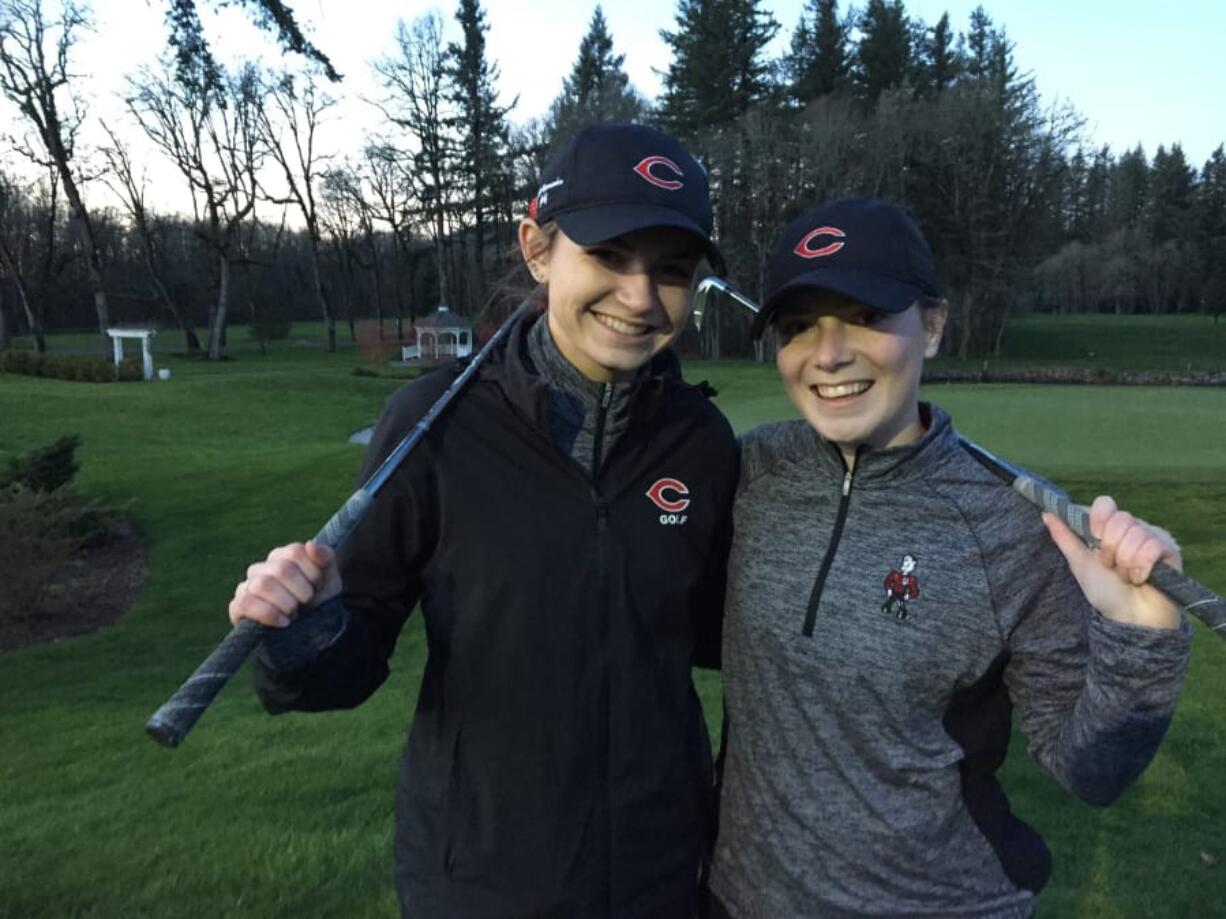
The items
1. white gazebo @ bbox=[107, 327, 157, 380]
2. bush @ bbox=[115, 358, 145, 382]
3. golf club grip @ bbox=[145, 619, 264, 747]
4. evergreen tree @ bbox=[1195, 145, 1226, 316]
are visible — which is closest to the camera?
golf club grip @ bbox=[145, 619, 264, 747]

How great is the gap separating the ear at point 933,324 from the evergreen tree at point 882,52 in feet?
169

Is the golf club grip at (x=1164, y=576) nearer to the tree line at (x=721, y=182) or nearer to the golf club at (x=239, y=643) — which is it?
the golf club at (x=239, y=643)

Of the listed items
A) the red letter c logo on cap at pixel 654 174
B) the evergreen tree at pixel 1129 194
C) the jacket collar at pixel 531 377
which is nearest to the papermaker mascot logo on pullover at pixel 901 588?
the jacket collar at pixel 531 377

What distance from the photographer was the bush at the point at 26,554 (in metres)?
8.71

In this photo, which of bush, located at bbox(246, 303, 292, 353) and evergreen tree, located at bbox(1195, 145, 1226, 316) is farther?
evergreen tree, located at bbox(1195, 145, 1226, 316)

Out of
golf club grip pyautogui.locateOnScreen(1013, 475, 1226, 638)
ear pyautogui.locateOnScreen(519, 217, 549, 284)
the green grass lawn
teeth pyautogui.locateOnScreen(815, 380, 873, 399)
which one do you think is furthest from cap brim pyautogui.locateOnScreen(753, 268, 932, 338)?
the green grass lawn

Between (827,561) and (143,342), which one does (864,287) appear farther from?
(143,342)

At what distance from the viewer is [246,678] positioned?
7156mm

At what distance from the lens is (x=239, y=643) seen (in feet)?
4.49

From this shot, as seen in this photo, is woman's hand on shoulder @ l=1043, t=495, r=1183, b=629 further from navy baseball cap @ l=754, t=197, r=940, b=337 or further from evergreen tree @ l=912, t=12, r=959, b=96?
evergreen tree @ l=912, t=12, r=959, b=96

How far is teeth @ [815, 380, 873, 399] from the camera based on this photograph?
6.29 ft

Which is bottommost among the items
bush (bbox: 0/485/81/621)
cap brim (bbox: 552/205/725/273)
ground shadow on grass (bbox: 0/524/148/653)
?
ground shadow on grass (bbox: 0/524/148/653)

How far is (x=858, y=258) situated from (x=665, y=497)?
24.5 inches

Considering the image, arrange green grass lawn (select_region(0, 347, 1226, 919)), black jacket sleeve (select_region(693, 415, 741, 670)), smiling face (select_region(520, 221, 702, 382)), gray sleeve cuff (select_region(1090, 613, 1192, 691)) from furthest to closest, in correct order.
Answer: green grass lawn (select_region(0, 347, 1226, 919))
black jacket sleeve (select_region(693, 415, 741, 670))
smiling face (select_region(520, 221, 702, 382))
gray sleeve cuff (select_region(1090, 613, 1192, 691))
